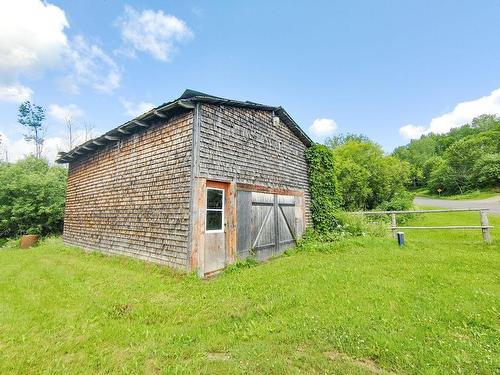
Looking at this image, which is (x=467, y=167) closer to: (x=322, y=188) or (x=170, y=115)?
(x=322, y=188)

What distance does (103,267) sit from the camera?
7617 millimetres

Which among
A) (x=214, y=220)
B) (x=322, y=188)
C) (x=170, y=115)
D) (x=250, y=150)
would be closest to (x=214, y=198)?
(x=214, y=220)

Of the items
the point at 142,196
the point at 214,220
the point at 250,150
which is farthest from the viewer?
the point at 250,150

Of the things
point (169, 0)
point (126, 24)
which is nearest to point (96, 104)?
point (126, 24)

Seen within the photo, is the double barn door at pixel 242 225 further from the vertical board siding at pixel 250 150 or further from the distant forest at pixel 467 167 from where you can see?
the distant forest at pixel 467 167

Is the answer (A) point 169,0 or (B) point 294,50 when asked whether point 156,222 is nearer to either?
(A) point 169,0

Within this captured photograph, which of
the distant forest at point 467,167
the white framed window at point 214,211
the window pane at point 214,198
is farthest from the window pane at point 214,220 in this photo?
the distant forest at point 467,167

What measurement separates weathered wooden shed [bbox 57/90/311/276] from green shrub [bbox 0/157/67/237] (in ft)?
19.5

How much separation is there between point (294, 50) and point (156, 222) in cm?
1105

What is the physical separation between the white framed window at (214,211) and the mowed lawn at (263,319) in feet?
4.33

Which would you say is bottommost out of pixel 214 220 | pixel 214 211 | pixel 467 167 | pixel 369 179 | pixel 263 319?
pixel 263 319

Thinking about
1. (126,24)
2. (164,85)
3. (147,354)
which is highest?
(126,24)

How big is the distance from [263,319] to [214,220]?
143 inches

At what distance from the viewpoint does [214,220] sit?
23.8ft
